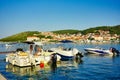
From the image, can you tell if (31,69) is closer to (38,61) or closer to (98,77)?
(38,61)

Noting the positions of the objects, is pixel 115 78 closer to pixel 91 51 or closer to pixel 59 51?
pixel 59 51

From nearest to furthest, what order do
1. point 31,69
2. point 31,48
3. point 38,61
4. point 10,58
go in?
point 31,69 < point 38,61 < point 10,58 < point 31,48

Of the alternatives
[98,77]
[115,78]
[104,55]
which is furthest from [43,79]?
[104,55]

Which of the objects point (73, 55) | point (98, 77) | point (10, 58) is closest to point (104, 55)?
point (73, 55)

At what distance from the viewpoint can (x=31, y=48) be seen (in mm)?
45125

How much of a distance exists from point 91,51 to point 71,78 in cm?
3700

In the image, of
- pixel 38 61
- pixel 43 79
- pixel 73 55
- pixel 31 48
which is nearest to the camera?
pixel 43 79

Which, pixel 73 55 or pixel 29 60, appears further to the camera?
pixel 73 55

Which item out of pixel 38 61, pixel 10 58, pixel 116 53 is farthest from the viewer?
pixel 116 53

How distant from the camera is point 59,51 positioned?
50781mm

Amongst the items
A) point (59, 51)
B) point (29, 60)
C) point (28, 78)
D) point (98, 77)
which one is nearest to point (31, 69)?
point (29, 60)

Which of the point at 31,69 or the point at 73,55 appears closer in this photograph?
the point at 31,69

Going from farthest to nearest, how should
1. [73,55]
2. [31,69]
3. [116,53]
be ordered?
[116,53], [73,55], [31,69]

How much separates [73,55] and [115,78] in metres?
21.3
